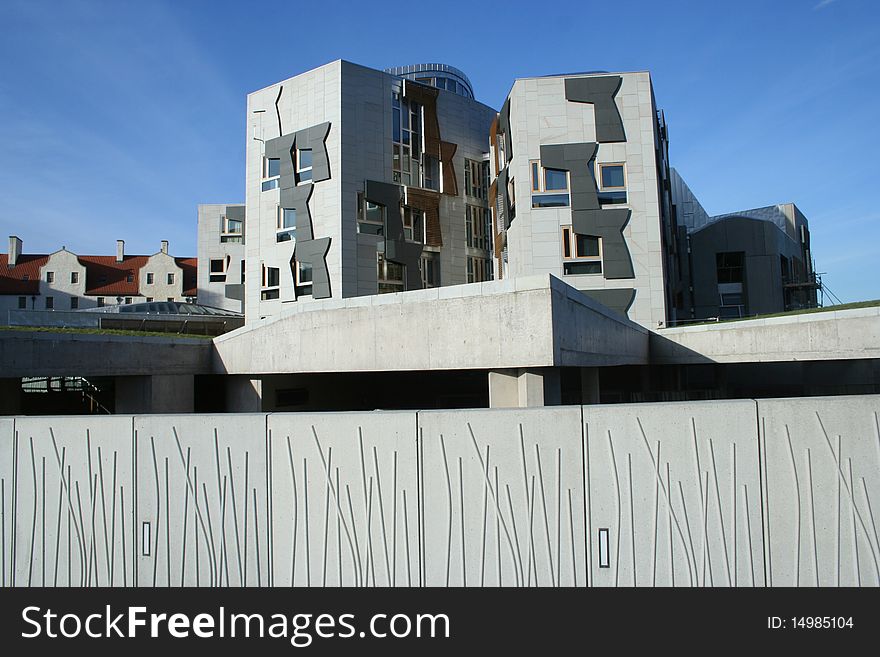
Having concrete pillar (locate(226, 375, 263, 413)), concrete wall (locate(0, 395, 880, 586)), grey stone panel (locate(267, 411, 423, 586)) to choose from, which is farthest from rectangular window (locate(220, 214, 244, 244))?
grey stone panel (locate(267, 411, 423, 586))

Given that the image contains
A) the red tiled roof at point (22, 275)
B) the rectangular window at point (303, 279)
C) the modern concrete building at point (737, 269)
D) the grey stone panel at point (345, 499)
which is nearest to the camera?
the grey stone panel at point (345, 499)

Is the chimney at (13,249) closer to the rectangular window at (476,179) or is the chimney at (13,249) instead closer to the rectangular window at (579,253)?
the rectangular window at (476,179)

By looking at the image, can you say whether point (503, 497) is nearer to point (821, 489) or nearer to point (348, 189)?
point (821, 489)

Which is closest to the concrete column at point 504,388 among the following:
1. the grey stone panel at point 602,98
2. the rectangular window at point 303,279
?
the grey stone panel at point 602,98

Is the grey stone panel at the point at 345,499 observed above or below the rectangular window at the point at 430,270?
below

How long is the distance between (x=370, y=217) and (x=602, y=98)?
14506 mm

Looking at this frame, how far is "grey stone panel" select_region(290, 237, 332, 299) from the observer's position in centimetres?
3431

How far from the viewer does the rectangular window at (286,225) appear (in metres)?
36.2

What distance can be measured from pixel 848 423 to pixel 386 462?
5159 mm

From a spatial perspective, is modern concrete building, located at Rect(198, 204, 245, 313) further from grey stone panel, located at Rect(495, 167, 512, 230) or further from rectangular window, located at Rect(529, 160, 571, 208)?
rectangular window, located at Rect(529, 160, 571, 208)

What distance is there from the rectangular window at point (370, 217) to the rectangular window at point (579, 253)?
11.1 meters
